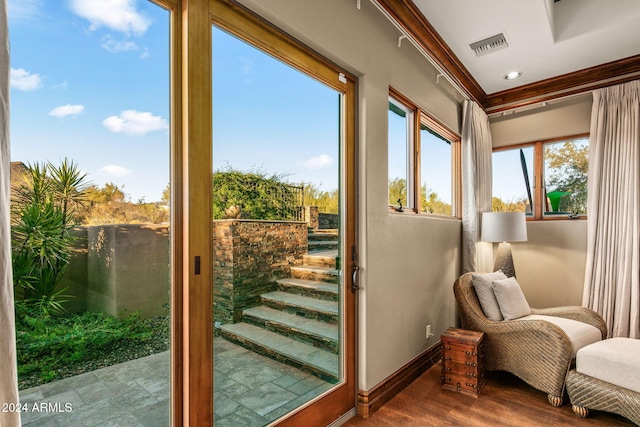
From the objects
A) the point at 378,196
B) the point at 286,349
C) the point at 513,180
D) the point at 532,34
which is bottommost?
the point at 286,349

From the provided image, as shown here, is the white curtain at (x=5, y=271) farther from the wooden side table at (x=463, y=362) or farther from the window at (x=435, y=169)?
the window at (x=435, y=169)

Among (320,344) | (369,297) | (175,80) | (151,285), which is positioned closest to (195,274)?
(151,285)

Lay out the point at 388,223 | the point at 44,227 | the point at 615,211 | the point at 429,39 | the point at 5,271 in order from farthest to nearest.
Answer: the point at 615,211 → the point at 429,39 → the point at 388,223 → the point at 44,227 → the point at 5,271

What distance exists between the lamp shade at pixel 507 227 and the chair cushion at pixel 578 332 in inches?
36.9

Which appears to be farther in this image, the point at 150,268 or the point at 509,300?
the point at 509,300

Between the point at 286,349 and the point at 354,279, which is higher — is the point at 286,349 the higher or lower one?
the lower one

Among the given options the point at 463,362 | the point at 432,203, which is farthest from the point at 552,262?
the point at 463,362

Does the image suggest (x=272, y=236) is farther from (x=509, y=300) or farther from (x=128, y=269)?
(x=509, y=300)

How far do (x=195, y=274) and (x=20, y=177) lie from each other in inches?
25.8

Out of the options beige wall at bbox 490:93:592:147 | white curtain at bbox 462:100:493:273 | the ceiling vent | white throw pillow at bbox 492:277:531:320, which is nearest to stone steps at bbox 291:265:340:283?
white throw pillow at bbox 492:277:531:320

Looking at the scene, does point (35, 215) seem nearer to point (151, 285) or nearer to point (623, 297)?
point (151, 285)

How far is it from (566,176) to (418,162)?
2085 mm

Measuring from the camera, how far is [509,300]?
112 inches

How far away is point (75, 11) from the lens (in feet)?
3.75
